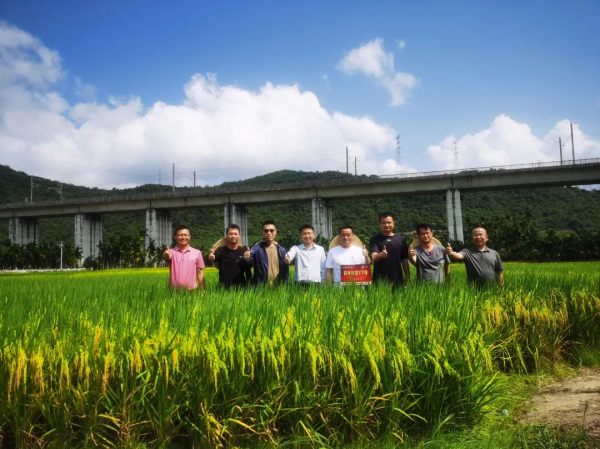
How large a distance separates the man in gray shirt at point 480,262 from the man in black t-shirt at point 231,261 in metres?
2.97

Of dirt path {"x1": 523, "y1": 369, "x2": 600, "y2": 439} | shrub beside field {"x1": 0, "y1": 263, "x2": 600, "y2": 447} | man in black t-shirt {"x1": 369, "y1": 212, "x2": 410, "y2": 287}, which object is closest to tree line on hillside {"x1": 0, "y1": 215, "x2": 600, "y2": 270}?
man in black t-shirt {"x1": 369, "y1": 212, "x2": 410, "y2": 287}

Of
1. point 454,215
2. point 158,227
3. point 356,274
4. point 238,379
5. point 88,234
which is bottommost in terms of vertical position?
point 238,379

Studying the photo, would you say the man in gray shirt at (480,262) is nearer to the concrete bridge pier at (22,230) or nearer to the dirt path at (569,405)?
the dirt path at (569,405)

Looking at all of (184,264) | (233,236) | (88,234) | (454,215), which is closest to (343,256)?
(233,236)

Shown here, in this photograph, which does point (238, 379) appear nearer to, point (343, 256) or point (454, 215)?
point (343, 256)

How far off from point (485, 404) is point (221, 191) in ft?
151

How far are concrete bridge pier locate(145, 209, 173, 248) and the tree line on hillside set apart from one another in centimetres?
110

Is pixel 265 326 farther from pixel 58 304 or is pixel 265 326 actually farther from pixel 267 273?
pixel 267 273

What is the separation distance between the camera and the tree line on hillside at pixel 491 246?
35250mm

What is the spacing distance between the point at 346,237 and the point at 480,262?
197cm

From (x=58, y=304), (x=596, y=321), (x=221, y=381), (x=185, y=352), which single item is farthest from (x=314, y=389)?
(x=596, y=321)

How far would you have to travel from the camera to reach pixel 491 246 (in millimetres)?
39406

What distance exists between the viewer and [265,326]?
10.3 feet

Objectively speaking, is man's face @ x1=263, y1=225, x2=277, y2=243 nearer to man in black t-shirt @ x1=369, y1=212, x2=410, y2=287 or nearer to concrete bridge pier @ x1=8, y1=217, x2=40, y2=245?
man in black t-shirt @ x1=369, y1=212, x2=410, y2=287
